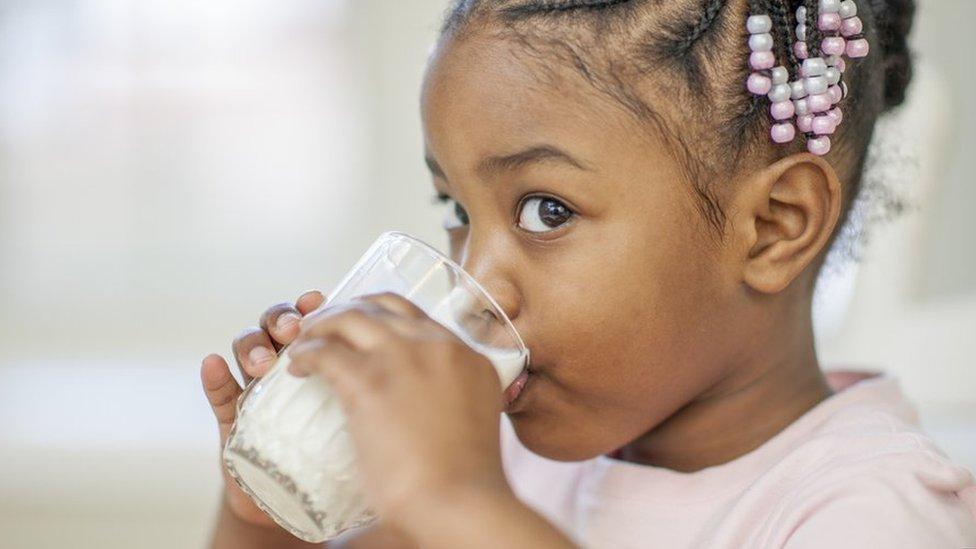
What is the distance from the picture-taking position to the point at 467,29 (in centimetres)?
98

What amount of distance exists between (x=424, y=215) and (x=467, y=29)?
121 cm

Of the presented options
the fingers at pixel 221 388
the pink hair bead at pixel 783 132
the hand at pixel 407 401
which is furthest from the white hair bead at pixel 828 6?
the fingers at pixel 221 388

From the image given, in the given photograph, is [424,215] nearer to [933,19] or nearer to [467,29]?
[933,19]

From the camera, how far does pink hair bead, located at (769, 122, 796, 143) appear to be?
961mm

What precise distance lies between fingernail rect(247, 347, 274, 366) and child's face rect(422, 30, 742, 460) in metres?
0.18

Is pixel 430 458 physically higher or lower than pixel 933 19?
lower

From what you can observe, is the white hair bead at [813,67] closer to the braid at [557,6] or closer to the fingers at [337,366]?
the braid at [557,6]

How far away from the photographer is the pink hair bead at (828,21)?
3.20 ft

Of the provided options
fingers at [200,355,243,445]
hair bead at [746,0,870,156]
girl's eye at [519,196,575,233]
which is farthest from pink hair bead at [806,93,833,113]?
fingers at [200,355,243,445]

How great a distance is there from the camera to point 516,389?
3.10 feet

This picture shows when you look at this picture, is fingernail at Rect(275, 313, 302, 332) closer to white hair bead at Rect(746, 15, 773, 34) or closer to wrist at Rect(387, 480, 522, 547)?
wrist at Rect(387, 480, 522, 547)

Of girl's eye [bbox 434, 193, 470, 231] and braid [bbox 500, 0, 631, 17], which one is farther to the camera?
girl's eye [bbox 434, 193, 470, 231]

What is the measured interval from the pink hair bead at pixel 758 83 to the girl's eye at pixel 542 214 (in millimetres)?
175

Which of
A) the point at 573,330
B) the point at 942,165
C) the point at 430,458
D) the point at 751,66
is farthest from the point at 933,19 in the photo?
the point at 430,458
